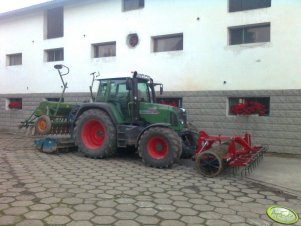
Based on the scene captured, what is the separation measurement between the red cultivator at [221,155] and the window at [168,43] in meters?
5.10

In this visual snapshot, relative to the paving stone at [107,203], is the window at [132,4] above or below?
above

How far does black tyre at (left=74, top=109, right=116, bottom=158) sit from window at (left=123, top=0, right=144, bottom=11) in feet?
18.1

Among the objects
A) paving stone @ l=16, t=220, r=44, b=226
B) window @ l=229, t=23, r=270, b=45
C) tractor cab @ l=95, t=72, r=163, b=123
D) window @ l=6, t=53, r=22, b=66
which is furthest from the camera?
window @ l=6, t=53, r=22, b=66

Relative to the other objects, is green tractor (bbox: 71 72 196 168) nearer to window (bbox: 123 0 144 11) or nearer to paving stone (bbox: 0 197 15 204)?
paving stone (bbox: 0 197 15 204)

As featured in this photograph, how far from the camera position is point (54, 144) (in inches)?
356

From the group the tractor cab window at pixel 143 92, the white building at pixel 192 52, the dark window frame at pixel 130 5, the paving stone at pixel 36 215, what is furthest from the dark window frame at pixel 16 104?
the paving stone at pixel 36 215

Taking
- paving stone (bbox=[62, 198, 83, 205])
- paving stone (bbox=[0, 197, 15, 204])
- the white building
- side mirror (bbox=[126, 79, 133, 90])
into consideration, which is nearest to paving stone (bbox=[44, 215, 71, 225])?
paving stone (bbox=[62, 198, 83, 205])

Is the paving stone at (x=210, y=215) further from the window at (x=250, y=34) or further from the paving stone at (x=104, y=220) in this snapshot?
the window at (x=250, y=34)

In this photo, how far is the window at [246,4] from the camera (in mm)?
10133

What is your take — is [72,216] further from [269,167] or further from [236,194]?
[269,167]

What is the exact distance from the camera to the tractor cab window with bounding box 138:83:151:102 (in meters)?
8.65

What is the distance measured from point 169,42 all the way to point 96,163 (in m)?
5.77

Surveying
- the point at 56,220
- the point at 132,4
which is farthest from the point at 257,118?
the point at 56,220

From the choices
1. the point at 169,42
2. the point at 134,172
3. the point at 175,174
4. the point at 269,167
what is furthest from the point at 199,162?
the point at 169,42
